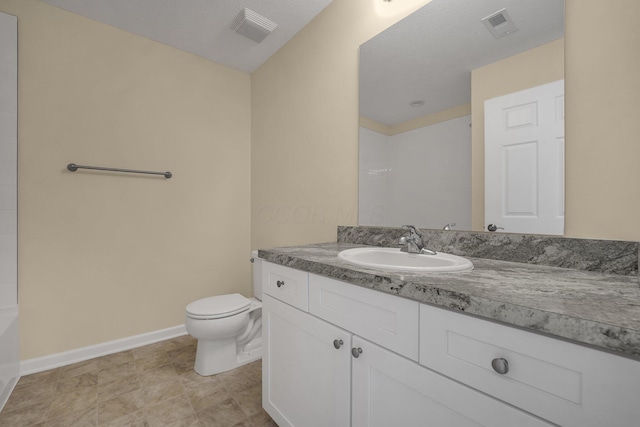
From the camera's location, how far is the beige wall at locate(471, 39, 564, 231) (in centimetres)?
101

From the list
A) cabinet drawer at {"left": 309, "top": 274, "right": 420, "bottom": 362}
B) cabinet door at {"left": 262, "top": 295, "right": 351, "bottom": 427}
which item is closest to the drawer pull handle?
cabinet drawer at {"left": 309, "top": 274, "right": 420, "bottom": 362}

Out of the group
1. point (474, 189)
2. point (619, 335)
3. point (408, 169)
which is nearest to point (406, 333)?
point (619, 335)

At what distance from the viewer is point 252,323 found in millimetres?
1988

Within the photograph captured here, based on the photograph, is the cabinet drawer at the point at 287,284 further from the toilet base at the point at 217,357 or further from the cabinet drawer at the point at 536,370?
the toilet base at the point at 217,357

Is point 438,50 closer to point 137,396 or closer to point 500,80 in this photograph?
point 500,80

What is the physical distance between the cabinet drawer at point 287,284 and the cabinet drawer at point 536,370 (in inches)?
20.5

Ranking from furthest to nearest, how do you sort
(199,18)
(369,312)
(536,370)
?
(199,18)
(369,312)
(536,370)

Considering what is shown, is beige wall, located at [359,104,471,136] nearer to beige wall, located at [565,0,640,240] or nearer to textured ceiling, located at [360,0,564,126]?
textured ceiling, located at [360,0,564,126]

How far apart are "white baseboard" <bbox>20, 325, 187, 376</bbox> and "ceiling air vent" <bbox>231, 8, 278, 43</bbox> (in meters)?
2.39

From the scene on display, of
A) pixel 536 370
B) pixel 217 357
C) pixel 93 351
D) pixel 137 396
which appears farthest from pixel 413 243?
pixel 93 351

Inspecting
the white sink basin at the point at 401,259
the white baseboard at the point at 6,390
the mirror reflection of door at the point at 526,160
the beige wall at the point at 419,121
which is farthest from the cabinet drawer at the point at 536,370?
the white baseboard at the point at 6,390

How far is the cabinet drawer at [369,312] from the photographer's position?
0.75 m

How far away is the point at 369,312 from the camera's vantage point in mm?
853

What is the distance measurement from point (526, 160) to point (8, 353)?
281 cm
